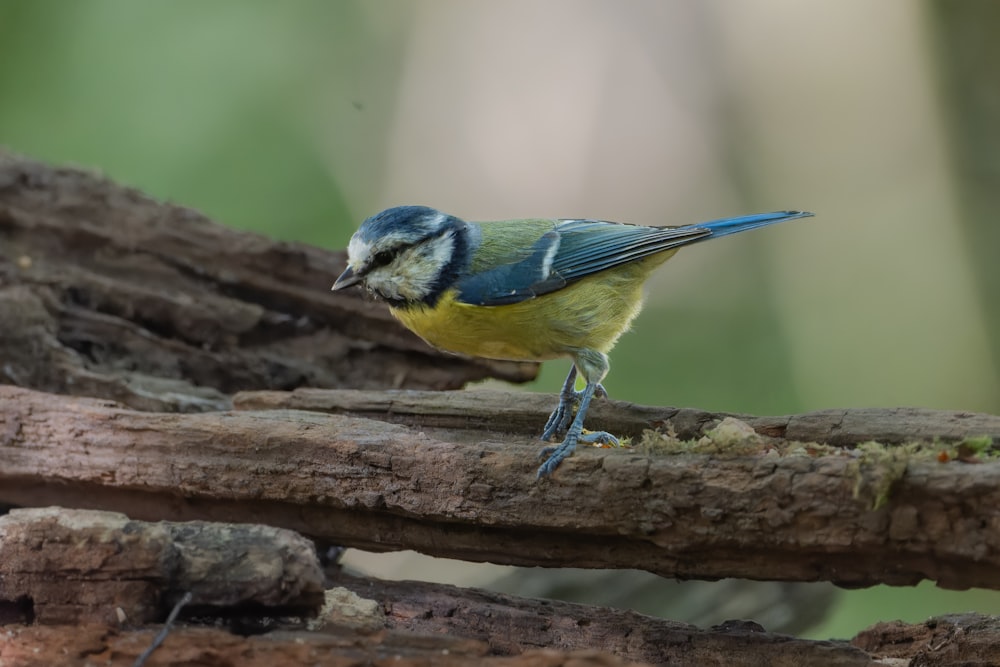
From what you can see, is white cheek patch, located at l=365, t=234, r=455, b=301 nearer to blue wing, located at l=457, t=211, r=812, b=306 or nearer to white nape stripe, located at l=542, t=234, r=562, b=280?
blue wing, located at l=457, t=211, r=812, b=306

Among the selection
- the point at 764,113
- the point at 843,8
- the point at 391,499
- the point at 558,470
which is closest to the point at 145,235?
the point at 391,499

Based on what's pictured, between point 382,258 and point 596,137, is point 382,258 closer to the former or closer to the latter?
point 382,258

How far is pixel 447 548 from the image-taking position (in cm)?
235

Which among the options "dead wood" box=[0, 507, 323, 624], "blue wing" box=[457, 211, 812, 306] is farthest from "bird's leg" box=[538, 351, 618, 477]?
"dead wood" box=[0, 507, 323, 624]

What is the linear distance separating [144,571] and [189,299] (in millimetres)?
2002

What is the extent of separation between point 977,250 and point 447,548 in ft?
11.9

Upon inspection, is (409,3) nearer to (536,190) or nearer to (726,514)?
(536,190)

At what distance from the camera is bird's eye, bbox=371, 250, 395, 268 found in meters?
2.66

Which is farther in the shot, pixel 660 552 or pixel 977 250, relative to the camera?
pixel 977 250

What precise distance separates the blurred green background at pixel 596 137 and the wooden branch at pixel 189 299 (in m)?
→ 1.09

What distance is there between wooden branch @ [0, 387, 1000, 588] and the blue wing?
413 millimetres

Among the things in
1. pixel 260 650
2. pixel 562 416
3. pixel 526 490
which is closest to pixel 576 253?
pixel 562 416

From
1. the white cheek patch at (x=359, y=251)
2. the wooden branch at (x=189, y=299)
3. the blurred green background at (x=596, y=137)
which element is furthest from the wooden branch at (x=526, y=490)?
the blurred green background at (x=596, y=137)

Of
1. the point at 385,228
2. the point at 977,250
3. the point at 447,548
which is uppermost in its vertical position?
the point at 385,228
